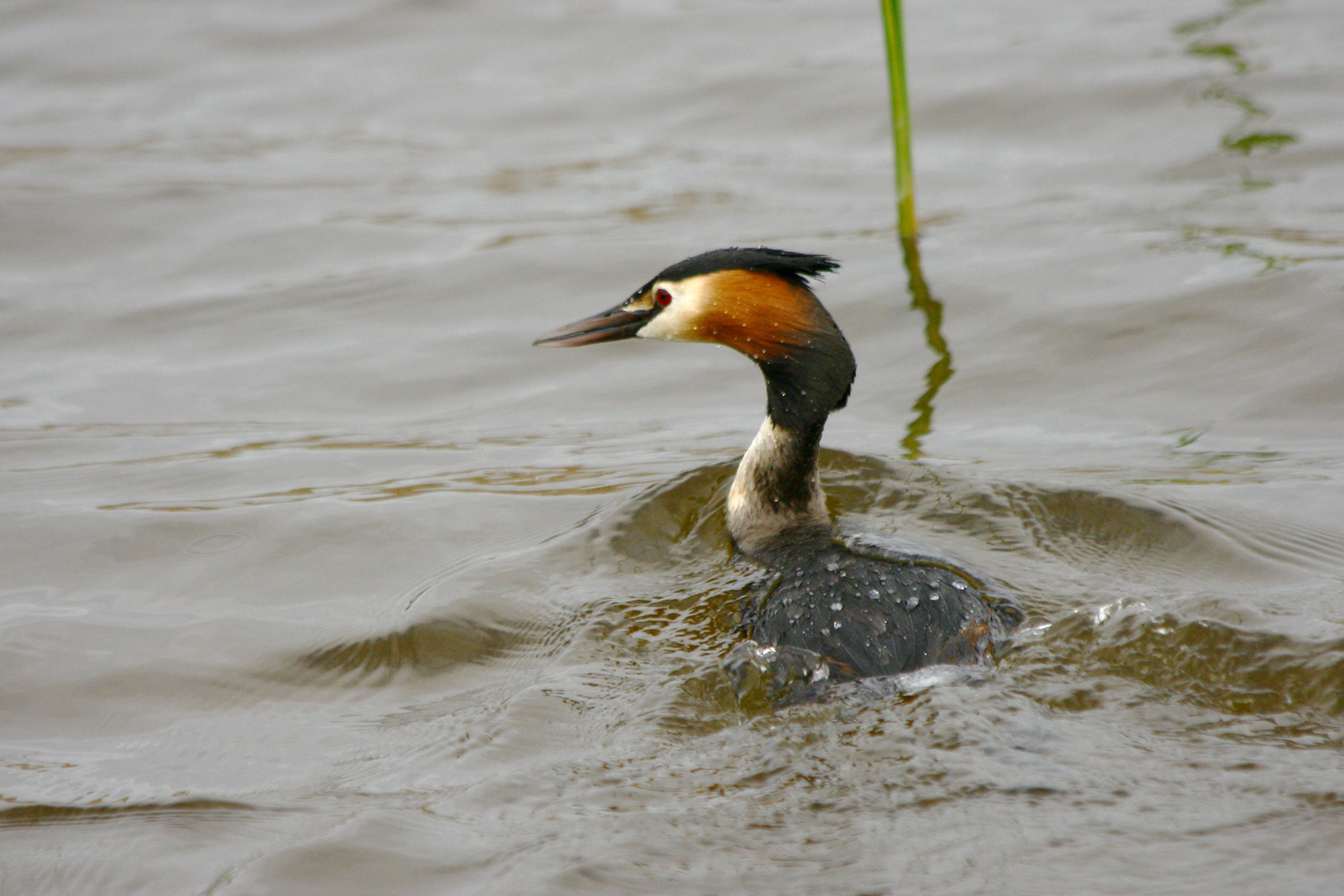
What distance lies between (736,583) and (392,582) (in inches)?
45.3

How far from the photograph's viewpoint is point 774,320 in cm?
424

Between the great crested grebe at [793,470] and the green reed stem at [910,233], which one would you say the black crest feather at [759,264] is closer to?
the great crested grebe at [793,470]

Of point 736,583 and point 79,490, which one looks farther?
point 79,490

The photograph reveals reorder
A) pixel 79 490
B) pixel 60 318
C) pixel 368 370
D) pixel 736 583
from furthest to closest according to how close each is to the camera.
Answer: pixel 60 318 < pixel 368 370 < pixel 79 490 < pixel 736 583

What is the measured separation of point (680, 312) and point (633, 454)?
41.3 inches

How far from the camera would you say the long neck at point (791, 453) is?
4250 millimetres

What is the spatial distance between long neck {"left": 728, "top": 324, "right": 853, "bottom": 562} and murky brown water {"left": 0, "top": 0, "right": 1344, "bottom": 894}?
0.18 metres

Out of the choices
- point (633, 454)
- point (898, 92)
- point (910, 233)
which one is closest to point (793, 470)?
point (633, 454)

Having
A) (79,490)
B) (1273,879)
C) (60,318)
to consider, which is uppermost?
(60,318)

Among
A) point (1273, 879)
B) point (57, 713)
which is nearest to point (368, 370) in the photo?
point (57, 713)

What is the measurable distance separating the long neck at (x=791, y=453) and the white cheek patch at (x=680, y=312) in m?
0.28

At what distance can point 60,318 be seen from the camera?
22.9ft

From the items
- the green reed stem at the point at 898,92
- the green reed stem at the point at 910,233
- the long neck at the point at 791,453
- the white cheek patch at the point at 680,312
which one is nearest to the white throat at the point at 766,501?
the long neck at the point at 791,453

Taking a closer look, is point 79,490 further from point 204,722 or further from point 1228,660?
point 1228,660
